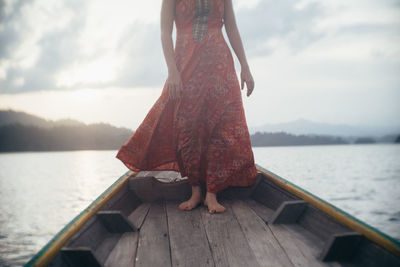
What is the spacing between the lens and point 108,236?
5.18ft

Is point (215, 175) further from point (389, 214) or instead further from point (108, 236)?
point (389, 214)

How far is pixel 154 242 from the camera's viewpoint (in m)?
1.51

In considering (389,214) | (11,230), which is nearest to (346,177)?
(389,214)

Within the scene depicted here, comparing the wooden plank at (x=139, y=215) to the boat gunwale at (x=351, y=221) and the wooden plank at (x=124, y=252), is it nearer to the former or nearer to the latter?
the wooden plank at (x=124, y=252)

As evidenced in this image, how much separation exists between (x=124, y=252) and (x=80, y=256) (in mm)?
297

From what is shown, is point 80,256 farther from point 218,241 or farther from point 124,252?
point 218,241

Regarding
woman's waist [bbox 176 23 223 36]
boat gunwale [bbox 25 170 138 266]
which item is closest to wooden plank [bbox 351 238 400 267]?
boat gunwale [bbox 25 170 138 266]

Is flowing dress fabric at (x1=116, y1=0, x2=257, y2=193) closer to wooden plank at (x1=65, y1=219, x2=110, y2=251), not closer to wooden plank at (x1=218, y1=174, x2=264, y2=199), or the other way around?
wooden plank at (x1=218, y1=174, x2=264, y2=199)

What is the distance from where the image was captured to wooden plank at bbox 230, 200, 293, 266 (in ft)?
4.30

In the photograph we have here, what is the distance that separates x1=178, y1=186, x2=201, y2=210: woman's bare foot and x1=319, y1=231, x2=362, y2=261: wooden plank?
36.7 inches

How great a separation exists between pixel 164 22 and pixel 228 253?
4.95 feet

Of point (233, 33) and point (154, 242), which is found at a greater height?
point (233, 33)

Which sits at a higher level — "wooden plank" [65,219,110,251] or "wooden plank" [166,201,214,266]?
"wooden plank" [65,219,110,251]

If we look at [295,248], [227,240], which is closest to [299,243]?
[295,248]
